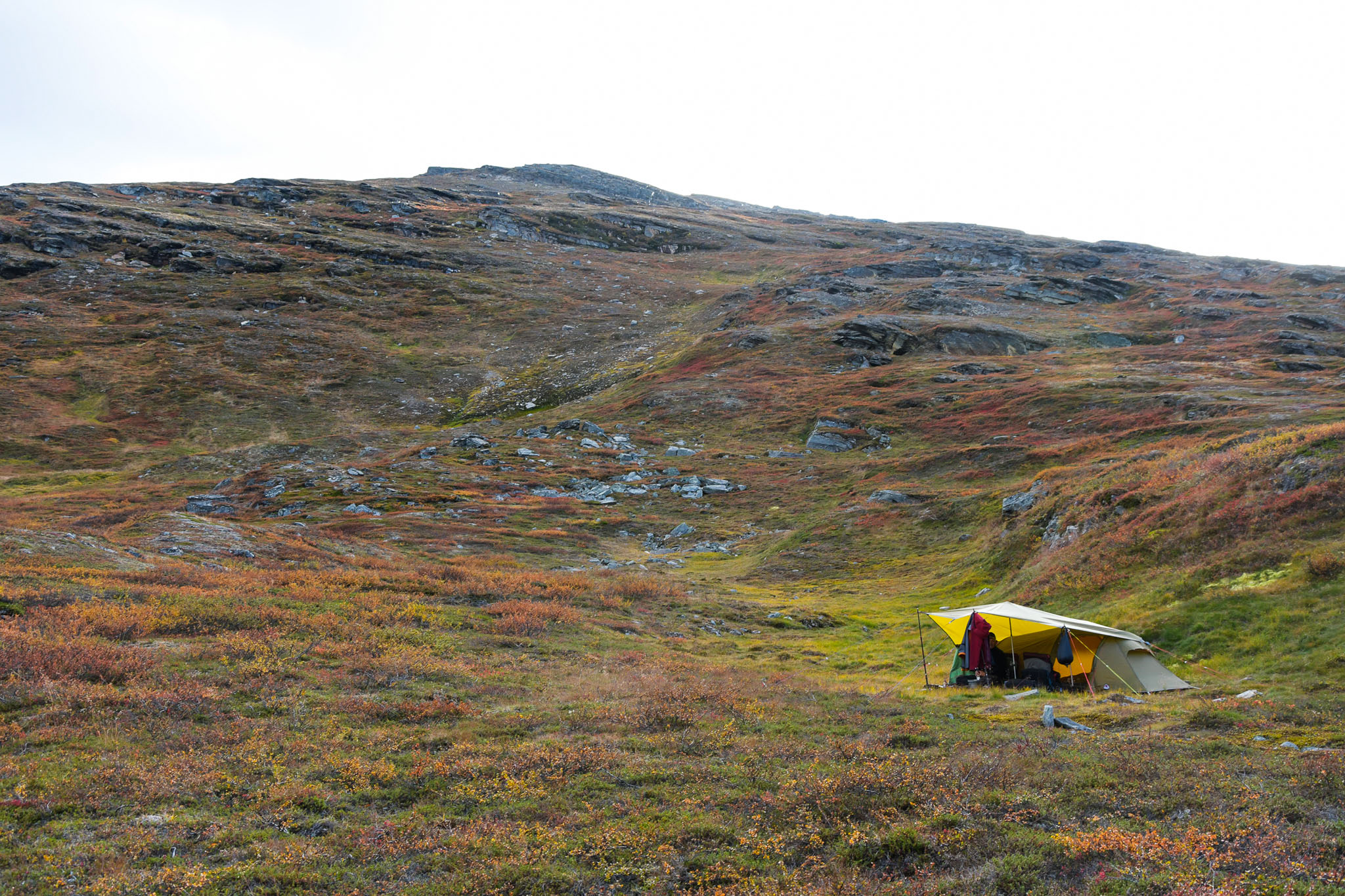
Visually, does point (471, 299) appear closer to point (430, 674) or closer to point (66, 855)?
point (430, 674)

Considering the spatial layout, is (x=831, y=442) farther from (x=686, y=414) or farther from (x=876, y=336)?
(x=876, y=336)

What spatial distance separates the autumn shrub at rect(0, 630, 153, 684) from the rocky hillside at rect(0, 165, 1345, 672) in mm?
11850

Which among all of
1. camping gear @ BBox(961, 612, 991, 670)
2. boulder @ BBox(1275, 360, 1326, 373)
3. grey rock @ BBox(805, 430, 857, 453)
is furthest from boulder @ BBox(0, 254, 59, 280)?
boulder @ BBox(1275, 360, 1326, 373)

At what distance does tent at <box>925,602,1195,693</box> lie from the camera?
58.2 ft

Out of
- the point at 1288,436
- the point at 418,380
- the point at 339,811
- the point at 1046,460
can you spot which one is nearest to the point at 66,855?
the point at 339,811

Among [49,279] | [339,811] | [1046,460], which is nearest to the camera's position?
[339,811]

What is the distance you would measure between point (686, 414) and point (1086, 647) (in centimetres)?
5473

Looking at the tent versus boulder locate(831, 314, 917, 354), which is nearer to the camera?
the tent

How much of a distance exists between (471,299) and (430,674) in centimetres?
10737

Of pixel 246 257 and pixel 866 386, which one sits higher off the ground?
pixel 246 257

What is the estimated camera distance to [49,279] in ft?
333

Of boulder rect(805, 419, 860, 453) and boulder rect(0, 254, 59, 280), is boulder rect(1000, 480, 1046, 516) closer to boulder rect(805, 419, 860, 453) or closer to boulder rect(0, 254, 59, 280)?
boulder rect(805, 419, 860, 453)

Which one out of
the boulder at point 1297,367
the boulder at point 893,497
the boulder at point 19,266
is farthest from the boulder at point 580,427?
the boulder at point 19,266

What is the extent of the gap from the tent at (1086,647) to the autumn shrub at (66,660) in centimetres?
2185
